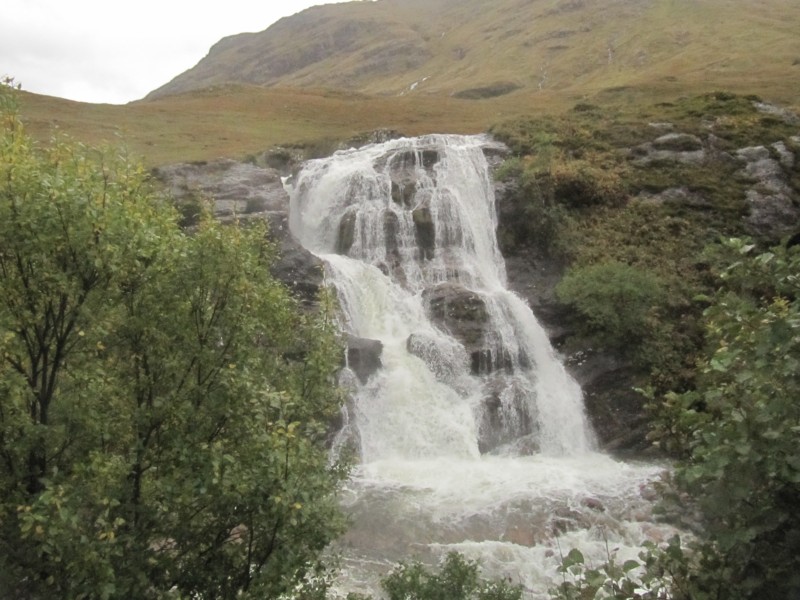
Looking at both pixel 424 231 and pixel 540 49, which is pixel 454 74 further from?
pixel 424 231

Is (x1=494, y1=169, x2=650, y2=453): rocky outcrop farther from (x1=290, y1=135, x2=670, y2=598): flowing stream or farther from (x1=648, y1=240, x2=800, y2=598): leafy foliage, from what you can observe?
(x1=648, y1=240, x2=800, y2=598): leafy foliage

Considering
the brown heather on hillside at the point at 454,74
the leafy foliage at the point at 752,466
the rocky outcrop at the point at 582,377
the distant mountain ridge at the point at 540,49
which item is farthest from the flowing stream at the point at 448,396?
the distant mountain ridge at the point at 540,49

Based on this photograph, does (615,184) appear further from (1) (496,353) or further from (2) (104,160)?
(2) (104,160)

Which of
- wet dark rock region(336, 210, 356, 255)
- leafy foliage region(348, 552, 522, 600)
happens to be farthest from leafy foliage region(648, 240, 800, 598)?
wet dark rock region(336, 210, 356, 255)

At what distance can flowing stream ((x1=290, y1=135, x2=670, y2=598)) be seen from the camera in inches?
618

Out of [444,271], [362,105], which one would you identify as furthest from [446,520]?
[362,105]

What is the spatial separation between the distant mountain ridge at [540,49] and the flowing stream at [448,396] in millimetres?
39491

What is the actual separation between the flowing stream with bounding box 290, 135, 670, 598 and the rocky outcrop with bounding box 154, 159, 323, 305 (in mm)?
1142

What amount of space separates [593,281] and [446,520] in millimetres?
12405

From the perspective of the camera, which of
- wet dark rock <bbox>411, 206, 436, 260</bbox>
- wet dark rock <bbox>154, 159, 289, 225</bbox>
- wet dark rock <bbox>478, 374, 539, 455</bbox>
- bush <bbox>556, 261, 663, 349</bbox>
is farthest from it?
wet dark rock <bbox>154, 159, 289, 225</bbox>

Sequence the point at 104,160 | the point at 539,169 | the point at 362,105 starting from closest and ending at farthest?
the point at 104,160
the point at 539,169
the point at 362,105

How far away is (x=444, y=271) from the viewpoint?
96.3 ft

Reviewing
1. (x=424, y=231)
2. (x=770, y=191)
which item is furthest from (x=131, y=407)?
(x=770, y=191)

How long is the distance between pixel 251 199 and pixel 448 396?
15314 millimetres
